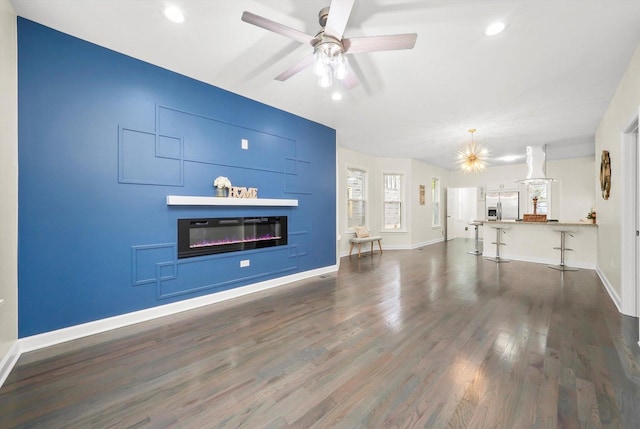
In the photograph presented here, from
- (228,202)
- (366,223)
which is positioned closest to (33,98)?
(228,202)

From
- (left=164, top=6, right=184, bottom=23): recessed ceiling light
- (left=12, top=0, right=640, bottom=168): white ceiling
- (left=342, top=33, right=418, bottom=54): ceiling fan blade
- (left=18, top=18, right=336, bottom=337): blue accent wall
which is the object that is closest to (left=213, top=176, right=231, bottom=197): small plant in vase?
(left=18, top=18, right=336, bottom=337): blue accent wall

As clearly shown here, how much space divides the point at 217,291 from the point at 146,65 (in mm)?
2876

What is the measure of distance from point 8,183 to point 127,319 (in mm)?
1625

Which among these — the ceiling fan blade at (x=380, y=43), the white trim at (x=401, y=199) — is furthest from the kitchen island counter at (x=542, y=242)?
the ceiling fan blade at (x=380, y=43)

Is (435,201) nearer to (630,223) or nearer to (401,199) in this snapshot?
(401,199)

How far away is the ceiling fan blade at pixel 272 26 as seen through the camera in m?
1.80

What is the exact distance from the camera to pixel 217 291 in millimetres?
3602

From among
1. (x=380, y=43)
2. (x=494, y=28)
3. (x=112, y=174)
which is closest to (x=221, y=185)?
(x=112, y=174)

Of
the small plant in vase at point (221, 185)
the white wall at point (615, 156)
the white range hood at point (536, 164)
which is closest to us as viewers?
the white wall at point (615, 156)

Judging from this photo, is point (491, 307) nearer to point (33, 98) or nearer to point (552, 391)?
point (552, 391)

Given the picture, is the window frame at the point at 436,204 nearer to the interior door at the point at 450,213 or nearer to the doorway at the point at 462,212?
the interior door at the point at 450,213

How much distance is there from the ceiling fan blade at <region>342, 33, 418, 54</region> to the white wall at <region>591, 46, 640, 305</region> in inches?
101

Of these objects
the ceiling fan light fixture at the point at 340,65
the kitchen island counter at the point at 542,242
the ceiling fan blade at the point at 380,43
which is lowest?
the kitchen island counter at the point at 542,242

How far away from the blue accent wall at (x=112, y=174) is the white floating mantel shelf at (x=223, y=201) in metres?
0.12
